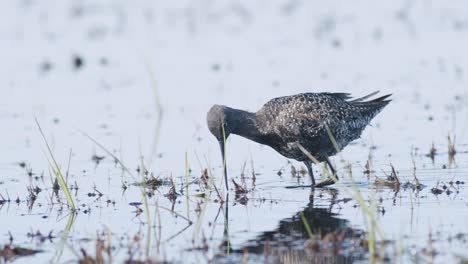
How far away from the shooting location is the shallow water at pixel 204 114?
8.82m

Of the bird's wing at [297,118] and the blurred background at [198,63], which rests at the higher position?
the blurred background at [198,63]

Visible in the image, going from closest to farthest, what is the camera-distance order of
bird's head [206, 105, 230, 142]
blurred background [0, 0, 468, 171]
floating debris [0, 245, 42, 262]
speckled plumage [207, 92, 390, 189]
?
floating debris [0, 245, 42, 262] < bird's head [206, 105, 230, 142] < speckled plumage [207, 92, 390, 189] < blurred background [0, 0, 468, 171]

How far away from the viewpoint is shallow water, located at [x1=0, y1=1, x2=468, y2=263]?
28.9 ft

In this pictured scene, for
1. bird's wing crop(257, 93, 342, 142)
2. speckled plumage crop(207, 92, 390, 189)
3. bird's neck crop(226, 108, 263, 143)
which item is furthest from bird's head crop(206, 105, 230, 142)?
bird's wing crop(257, 93, 342, 142)

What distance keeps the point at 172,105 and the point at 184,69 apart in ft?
9.32

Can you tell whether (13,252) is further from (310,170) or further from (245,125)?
(310,170)

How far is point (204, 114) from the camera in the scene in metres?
15.7

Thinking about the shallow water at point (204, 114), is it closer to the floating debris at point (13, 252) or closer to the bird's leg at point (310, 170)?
the floating debris at point (13, 252)

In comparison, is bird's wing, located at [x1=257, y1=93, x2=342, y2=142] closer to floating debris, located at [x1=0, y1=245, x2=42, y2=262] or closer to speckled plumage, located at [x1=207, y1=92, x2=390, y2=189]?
speckled plumage, located at [x1=207, y1=92, x2=390, y2=189]

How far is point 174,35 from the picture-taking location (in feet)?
74.3

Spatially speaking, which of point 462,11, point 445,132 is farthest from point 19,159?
point 462,11

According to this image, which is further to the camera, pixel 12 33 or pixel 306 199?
pixel 12 33

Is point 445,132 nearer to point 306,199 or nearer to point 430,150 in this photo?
point 430,150

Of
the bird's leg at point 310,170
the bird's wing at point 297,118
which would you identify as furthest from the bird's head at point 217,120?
the bird's leg at point 310,170
